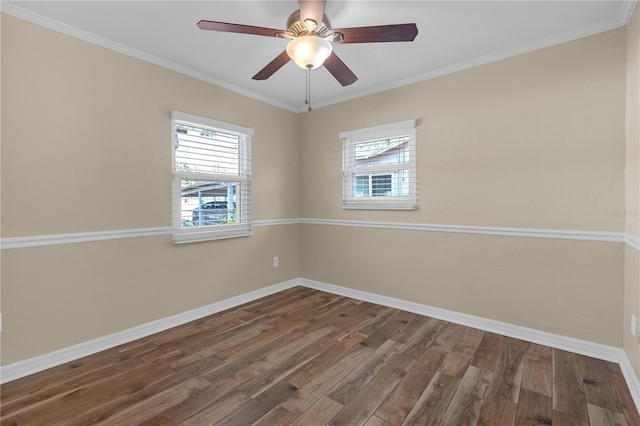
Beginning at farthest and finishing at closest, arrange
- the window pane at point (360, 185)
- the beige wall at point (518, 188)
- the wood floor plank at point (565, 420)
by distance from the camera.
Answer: the window pane at point (360, 185) < the beige wall at point (518, 188) < the wood floor plank at point (565, 420)

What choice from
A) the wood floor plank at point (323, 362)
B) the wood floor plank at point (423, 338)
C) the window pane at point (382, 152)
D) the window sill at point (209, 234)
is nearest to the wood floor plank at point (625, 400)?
the wood floor plank at point (423, 338)

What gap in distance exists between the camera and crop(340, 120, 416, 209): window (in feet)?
10.6

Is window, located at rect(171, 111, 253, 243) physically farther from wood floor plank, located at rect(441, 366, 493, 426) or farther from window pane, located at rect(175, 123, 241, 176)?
wood floor plank, located at rect(441, 366, 493, 426)

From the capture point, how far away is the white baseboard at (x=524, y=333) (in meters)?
2.05

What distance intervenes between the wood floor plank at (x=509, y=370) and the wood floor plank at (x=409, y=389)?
376 mm

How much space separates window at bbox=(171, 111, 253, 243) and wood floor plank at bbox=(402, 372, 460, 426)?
2397 mm

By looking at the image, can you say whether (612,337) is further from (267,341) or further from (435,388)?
(267,341)

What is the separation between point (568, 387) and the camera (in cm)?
193

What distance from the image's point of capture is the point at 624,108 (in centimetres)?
218

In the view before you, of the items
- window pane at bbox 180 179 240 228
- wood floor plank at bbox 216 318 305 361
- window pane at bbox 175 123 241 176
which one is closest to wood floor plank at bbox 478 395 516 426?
wood floor plank at bbox 216 318 305 361

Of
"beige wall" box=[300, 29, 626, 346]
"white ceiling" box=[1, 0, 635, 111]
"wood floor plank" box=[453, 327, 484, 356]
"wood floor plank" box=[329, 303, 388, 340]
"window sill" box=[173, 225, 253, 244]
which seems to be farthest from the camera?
"window sill" box=[173, 225, 253, 244]

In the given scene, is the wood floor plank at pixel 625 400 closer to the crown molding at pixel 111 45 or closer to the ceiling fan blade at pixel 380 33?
the ceiling fan blade at pixel 380 33

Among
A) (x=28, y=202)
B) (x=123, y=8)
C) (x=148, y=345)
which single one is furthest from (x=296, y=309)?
(x=123, y=8)

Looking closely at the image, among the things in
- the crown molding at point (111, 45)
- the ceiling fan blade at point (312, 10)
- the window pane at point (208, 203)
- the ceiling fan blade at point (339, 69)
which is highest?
the crown molding at point (111, 45)
